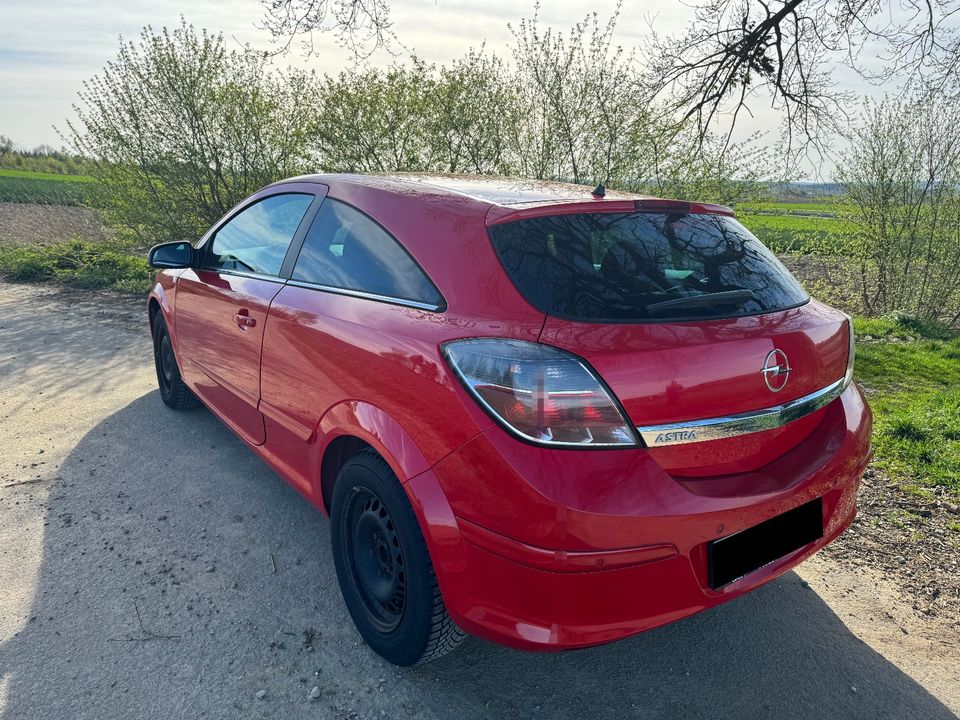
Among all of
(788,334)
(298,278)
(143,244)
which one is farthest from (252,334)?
(143,244)

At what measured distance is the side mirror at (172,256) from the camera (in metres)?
3.69

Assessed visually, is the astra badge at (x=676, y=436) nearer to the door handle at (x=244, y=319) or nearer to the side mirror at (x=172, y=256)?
the door handle at (x=244, y=319)

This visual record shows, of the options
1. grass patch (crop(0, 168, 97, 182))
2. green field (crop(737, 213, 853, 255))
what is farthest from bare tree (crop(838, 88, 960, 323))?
grass patch (crop(0, 168, 97, 182))

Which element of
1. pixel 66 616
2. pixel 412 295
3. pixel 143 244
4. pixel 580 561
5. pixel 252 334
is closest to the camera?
pixel 580 561

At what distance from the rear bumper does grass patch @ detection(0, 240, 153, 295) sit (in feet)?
29.8

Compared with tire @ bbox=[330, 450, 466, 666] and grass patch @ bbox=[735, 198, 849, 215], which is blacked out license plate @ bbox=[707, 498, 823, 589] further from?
grass patch @ bbox=[735, 198, 849, 215]

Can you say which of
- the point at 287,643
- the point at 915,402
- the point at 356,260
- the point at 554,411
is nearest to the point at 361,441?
the point at 356,260

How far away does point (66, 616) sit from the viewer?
2.52 meters

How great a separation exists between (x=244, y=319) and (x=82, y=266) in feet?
32.0

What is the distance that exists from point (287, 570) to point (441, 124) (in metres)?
7.87

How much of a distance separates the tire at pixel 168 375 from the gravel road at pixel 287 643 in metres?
1.01

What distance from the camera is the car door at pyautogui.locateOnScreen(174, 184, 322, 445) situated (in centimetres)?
303

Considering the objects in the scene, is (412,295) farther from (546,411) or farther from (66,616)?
(66,616)

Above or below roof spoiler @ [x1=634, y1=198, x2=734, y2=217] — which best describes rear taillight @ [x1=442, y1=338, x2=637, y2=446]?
below
